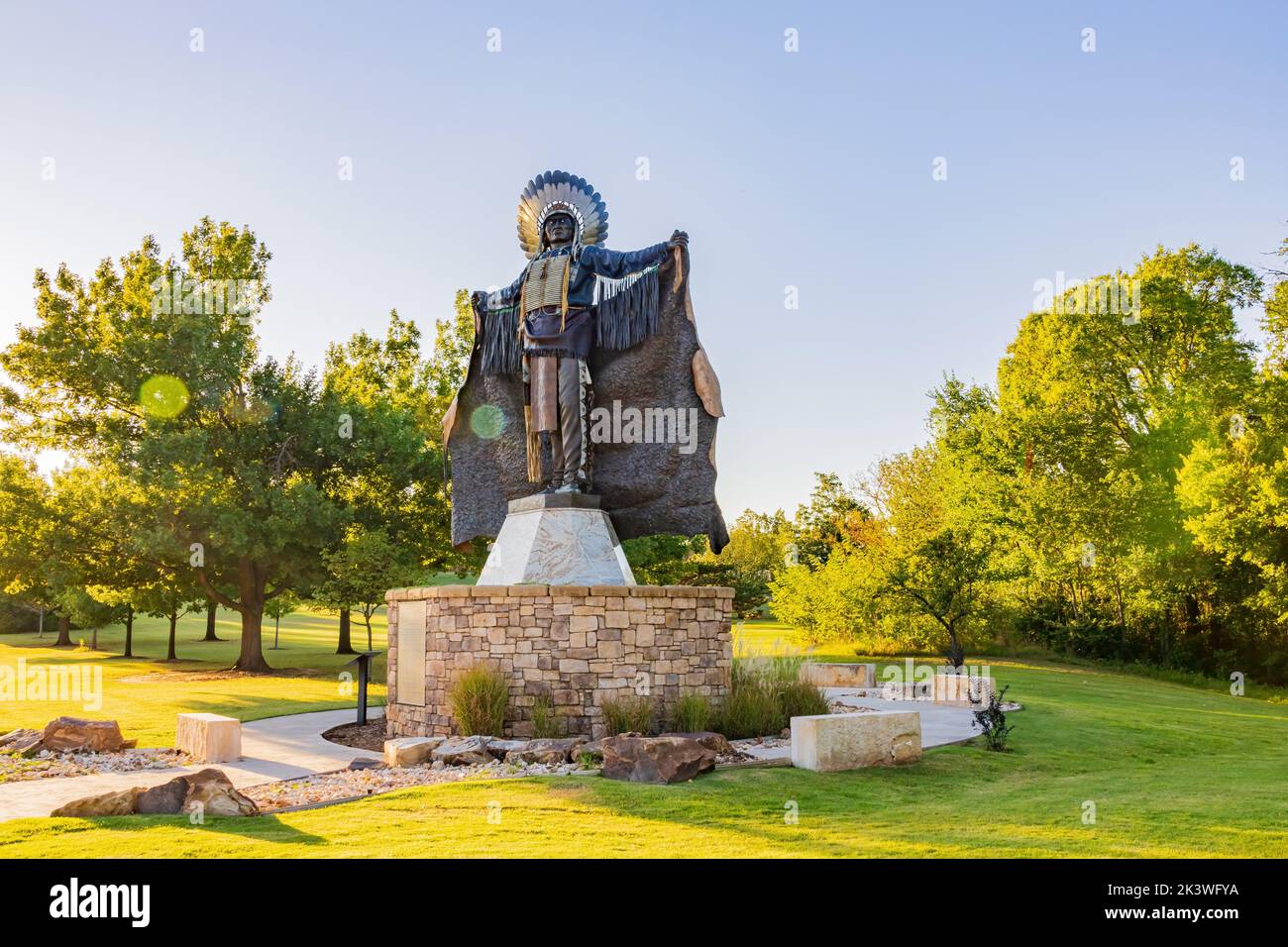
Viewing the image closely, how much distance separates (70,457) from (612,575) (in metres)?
22.8

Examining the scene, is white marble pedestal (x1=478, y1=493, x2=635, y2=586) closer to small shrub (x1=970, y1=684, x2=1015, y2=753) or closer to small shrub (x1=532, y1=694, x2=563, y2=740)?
small shrub (x1=532, y1=694, x2=563, y2=740)

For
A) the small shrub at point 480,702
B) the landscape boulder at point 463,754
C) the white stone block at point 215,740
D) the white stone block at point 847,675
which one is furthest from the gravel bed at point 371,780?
the white stone block at point 847,675

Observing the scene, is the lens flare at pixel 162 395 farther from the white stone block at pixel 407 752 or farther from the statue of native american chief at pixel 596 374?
the white stone block at pixel 407 752

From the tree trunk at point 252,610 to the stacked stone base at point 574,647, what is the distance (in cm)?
1929

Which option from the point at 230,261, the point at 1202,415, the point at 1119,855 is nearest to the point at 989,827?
the point at 1119,855

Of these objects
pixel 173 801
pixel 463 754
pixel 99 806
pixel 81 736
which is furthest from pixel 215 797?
pixel 81 736

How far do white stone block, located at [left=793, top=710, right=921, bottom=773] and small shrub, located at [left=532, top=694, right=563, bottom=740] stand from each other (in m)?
2.76

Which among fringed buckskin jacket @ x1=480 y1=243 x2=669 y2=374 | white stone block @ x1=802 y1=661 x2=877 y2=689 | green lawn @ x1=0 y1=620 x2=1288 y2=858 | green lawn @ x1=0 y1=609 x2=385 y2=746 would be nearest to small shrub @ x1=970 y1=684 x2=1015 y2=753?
green lawn @ x1=0 y1=620 x2=1288 y2=858

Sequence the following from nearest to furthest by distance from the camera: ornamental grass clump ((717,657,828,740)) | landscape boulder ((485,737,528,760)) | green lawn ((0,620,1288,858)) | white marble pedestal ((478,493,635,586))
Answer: green lawn ((0,620,1288,858)) < landscape boulder ((485,737,528,760)) < ornamental grass clump ((717,657,828,740)) < white marble pedestal ((478,493,635,586))

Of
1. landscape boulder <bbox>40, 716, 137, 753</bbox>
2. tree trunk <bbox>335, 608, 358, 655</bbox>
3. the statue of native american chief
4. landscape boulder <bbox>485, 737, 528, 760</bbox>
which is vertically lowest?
tree trunk <bbox>335, 608, 358, 655</bbox>

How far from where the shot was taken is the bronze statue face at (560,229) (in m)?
12.9

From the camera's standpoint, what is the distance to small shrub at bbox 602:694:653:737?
1036 centimetres

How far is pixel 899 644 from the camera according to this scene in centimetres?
3002

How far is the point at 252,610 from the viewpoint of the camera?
2862 centimetres
